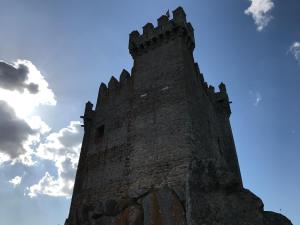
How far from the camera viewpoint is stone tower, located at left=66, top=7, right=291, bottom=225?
8.88 m

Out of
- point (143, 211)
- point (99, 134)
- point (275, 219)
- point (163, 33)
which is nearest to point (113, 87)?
point (99, 134)

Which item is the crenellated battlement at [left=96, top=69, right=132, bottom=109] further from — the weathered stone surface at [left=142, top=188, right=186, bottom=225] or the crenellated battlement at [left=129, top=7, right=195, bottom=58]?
the weathered stone surface at [left=142, top=188, right=186, bottom=225]

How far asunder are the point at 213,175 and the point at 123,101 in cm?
778

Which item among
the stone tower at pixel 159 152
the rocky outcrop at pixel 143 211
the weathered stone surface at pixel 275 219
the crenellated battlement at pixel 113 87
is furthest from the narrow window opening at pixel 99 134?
the weathered stone surface at pixel 275 219

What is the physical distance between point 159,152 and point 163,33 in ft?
23.8

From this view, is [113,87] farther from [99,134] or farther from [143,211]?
[143,211]

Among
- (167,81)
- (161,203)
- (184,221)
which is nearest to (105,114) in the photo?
(167,81)

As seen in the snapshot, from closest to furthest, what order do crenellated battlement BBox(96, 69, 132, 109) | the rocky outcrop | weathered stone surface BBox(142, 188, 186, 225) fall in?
weathered stone surface BBox(142, 188, 186, 225), the rocky outcrop, crenellated battlement BBox(96, 69, 132, 109)

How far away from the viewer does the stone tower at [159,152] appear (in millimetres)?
8883

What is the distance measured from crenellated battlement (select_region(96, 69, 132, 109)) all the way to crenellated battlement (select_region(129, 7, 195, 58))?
1.35 meters

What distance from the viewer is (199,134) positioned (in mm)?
12477

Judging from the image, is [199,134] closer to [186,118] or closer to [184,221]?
[186,118]

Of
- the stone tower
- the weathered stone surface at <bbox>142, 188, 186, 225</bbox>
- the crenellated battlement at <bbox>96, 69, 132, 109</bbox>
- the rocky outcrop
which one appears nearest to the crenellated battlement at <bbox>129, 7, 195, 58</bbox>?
the stone tower

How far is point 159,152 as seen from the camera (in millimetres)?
11922
